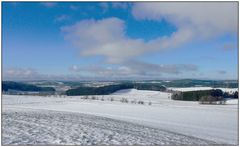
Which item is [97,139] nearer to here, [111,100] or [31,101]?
[31,101]

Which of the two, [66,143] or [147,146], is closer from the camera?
[66,143]

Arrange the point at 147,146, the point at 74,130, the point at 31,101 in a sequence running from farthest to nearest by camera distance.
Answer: the point at 31,101, the point at 74,130, the point at 147,146

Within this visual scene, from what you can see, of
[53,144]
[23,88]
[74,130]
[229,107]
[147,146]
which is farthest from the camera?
[229,107]

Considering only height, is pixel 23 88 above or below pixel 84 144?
above

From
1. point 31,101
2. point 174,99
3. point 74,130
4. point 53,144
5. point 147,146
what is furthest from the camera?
point 174,99

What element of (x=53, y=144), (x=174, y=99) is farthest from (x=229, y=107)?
(x=53, y=144)

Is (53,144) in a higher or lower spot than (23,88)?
lower

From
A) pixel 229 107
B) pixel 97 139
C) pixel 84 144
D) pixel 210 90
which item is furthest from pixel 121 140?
pixel 210 90

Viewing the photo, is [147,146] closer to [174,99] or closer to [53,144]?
[53,144]

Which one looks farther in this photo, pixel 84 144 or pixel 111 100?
pixel 111 100
